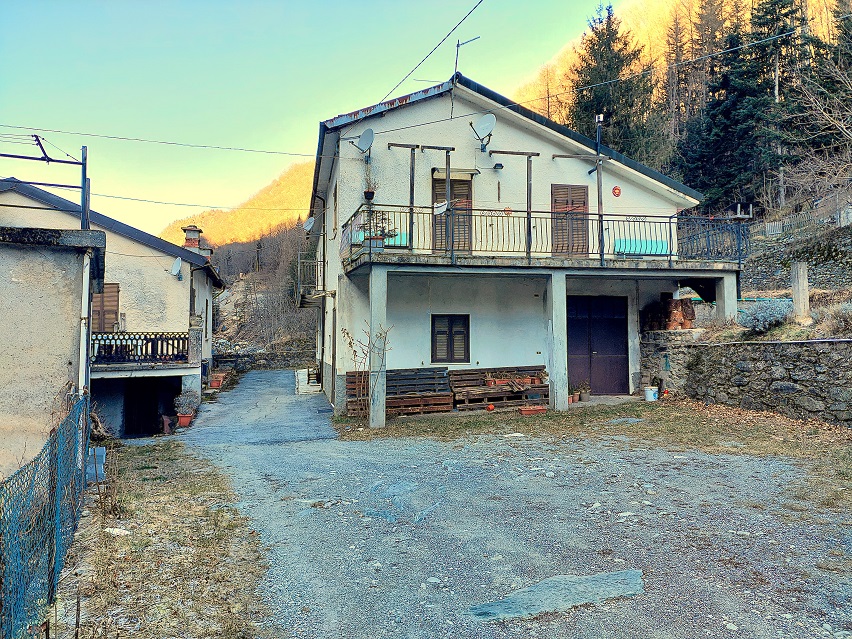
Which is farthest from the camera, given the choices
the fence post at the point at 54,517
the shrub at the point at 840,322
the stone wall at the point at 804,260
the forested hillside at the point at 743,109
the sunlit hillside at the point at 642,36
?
the sunlit hillside at the point at 642,36

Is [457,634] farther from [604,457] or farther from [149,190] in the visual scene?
[149,190]

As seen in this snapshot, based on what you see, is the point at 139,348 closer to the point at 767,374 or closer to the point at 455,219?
the point at 455,219

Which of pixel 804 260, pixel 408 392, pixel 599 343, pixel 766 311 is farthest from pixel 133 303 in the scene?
pixel 804 260

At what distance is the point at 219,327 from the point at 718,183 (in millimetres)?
35282

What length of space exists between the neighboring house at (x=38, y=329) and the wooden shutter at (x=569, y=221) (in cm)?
1091

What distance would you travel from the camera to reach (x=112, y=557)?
468cm

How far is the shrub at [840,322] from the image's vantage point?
34.1 feet

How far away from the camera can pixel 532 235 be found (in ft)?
46.6

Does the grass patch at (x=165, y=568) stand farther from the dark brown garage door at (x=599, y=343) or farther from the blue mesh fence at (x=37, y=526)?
the dark brown garage door at (x=599, y=343)

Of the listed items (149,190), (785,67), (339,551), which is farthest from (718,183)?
(339,551)

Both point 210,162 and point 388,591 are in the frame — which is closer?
point 388,591

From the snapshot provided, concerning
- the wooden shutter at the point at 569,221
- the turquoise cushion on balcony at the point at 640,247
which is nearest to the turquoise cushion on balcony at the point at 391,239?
the wooden shutter at the point at 569,221

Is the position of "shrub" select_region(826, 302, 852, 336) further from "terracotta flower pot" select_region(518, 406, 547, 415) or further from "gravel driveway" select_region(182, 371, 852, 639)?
"terracotta flower pot" select_region(518, 406, 547, 415)

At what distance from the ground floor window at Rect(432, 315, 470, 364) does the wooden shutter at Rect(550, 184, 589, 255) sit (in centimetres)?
320
